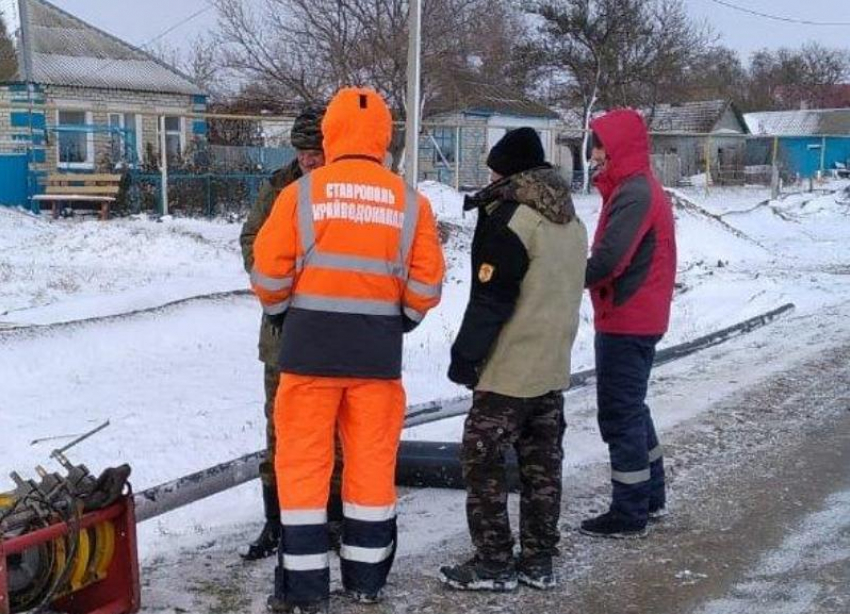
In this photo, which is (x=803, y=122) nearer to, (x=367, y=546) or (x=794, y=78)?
(x=794, y=78)

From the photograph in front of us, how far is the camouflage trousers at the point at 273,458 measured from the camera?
4668 millimetres

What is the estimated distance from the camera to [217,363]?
31.6 ft

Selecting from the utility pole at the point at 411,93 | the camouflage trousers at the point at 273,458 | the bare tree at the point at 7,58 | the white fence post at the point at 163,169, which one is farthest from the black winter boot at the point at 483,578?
the bare tree at the point at 7,58

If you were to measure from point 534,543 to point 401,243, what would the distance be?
4.72ft

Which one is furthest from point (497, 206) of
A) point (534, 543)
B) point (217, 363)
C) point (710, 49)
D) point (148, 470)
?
point (710, 49)

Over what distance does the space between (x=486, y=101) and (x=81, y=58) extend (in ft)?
37.6

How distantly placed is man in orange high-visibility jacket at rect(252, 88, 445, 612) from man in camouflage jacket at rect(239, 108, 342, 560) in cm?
46

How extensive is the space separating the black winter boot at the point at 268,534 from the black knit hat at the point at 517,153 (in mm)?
1711

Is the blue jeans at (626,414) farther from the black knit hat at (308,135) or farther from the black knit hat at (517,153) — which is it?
the black knit hat at (308,135)

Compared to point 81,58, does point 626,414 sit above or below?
below

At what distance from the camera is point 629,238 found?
4961 millimetres

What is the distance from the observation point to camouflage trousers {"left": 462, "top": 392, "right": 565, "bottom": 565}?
4473 millimetres

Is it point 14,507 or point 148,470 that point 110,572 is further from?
point 148,470

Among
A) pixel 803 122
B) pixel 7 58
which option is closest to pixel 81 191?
pixel 7 58
